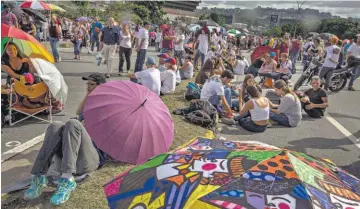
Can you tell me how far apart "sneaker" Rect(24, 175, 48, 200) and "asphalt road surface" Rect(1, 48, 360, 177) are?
1567 millimetres

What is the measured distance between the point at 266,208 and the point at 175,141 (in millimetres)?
3874

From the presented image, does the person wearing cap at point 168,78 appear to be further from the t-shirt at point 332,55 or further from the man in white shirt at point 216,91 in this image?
the t-shirt at point 332,55

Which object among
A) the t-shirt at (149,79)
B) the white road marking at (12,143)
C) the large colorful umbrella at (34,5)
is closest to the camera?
the white road marking at (12,143)

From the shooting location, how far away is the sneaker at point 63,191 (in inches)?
139

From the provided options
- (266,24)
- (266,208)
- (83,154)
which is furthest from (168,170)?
(266,24)

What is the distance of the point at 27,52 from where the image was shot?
5977mm

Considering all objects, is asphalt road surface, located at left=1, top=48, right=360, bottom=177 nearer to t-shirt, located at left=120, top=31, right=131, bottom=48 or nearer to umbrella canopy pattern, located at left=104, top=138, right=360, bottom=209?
t-shirt, located at left=120, top=31, right=131, bottom=48

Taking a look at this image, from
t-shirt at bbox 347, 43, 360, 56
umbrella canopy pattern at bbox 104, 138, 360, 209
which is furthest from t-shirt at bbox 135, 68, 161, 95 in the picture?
t-shirt at bbox 347, 43, 360, 56

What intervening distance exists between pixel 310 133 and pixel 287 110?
70cm

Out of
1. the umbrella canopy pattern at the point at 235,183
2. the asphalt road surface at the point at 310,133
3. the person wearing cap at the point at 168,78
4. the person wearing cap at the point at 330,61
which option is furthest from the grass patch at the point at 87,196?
the person wearing cap at the point at 330,61

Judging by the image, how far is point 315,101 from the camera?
838cm

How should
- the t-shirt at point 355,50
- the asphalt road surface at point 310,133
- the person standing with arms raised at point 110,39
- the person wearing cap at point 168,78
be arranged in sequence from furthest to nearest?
the t-shirt at point 355,50 < the person standing with arms raised at point 110,39 < the person wearing cap at point 168,78 < the asphalt road surface at point 310,133

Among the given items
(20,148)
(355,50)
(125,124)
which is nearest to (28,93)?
(20,148)

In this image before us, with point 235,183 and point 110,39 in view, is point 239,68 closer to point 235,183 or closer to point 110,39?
point 110,39
